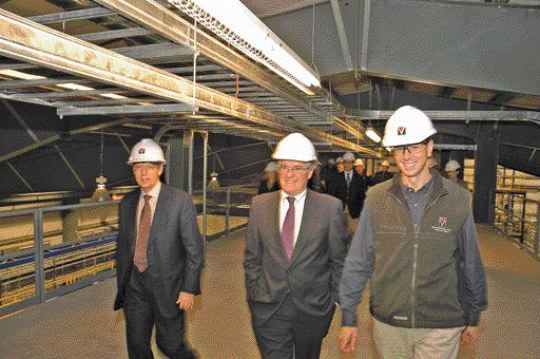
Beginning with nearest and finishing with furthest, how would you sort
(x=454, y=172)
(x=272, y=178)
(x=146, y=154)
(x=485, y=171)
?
(x=146, y=154)
(x=272, y=178)
(x=454, y=172)
(x=485, y=171)

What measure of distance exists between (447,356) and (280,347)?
37.2 inches

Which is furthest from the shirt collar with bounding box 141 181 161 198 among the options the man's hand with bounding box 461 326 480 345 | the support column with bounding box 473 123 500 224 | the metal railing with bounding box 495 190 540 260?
the support column with bounding box 473 123 500 224

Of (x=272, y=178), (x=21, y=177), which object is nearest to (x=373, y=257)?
(x=272, y=178)

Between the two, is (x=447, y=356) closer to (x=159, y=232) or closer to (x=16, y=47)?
(x=159, y=232)

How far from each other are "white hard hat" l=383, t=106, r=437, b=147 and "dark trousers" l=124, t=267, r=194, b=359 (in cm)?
182

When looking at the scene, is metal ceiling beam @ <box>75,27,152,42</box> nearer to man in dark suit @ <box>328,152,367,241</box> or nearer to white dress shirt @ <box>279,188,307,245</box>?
white dress shirt @ <box>279,188,307,245</box>

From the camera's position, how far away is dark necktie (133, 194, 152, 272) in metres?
2.81

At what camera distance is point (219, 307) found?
4832 millimetres

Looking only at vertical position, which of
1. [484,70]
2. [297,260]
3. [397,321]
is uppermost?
[484,70]

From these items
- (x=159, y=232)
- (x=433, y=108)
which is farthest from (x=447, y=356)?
(x=433, y=108)

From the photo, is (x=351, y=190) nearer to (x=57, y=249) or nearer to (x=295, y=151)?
(x=295, y=151)

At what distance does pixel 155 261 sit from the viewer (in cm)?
Result: 280

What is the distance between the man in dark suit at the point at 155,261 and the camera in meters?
2.80

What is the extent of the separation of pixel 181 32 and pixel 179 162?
3978 millimetres
